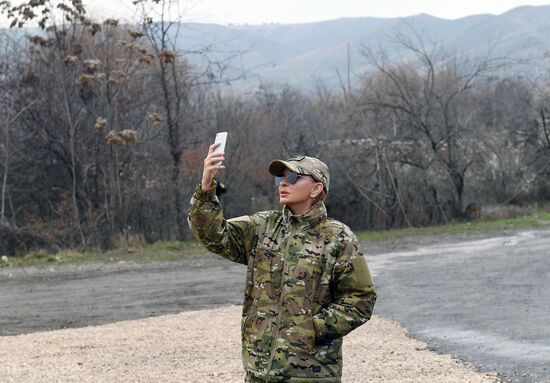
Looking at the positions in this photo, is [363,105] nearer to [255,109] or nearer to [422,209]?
[422,209]

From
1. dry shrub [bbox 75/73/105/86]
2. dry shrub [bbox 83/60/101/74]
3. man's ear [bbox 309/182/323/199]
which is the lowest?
man's ear [bbox 309/182/323/199]

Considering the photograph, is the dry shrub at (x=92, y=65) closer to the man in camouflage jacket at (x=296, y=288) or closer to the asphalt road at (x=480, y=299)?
the asphalt road at (x=480, y=299)

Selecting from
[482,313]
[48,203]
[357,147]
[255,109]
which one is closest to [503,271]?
[482,313]

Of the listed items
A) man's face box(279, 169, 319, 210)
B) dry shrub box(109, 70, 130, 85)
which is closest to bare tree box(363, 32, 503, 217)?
dry shrub box(109, 70, 130, 85)

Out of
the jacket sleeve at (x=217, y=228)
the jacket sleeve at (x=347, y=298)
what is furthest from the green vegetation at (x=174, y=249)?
the jacket sleeve at (x=347, y=298)

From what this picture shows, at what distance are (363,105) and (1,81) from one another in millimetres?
11836

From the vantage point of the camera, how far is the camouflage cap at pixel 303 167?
5137mm

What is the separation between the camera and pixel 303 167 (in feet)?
17.0

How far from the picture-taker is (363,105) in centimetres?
3306

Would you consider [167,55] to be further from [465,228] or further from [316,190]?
[316,190]

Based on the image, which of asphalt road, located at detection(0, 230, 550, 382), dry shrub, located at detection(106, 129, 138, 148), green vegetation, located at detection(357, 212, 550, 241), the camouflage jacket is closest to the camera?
the camouflage jacket

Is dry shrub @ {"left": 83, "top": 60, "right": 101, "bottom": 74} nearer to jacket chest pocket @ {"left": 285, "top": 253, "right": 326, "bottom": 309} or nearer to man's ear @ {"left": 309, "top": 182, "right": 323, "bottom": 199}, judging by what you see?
man's ear @ {"left": 309, "top": 182, "right": 323, "bottom": 199}

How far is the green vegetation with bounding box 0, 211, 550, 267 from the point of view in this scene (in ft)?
75.7

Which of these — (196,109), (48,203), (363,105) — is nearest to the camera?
(48,203)
